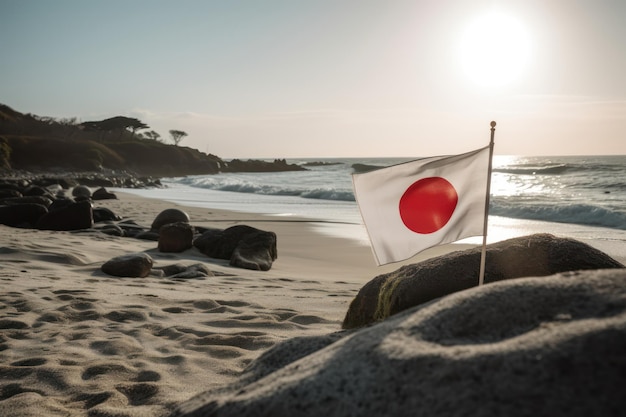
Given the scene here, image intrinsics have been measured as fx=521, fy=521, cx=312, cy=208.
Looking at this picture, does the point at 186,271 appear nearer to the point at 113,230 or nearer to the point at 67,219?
the point at 113,230

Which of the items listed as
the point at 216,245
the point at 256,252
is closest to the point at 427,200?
the point at 256,252

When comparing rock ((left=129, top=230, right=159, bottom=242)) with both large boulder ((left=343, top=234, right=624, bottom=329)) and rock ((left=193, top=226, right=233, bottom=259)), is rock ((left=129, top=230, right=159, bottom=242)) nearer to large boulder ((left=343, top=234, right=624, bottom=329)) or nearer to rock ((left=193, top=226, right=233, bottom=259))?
rock ((left=193, top=226, right=233, bottom=259))

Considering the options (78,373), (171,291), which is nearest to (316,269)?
(171,291)

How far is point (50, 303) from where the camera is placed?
512cm

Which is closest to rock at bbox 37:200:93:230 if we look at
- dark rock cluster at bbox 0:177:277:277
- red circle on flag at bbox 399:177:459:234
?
dark rock cluster at bbox 0:177:277:277

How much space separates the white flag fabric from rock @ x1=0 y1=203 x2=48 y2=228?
9915 mm

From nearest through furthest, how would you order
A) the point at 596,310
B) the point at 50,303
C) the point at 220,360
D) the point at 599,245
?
the point at 596,310
the point at 220,360
the point at 50,303
the point at 599,245

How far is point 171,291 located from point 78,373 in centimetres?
263

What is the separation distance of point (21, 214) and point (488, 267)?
1067 centimetres

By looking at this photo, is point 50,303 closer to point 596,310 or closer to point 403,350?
point 403,350

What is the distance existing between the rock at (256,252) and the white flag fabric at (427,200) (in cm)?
469

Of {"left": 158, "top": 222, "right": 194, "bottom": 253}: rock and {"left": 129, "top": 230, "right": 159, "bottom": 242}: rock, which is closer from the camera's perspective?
{"left": 158, "top": 222, "right": 194, "bottom": 253}: rock

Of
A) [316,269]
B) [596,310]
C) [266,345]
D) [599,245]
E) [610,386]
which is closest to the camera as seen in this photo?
[610,386]

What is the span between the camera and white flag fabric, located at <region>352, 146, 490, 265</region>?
3.48 metres
